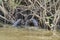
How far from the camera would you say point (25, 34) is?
18.3 feet

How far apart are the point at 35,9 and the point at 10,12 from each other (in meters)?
0.65

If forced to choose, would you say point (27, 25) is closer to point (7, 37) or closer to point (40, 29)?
point (40, 29)

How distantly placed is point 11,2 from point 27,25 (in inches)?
27.1

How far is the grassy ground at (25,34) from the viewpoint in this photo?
209 inches

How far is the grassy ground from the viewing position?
530cm

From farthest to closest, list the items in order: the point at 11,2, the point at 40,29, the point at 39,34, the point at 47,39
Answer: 1. the point at 11,2
2. the point at 40,29
3. the point at 39,34
4. the point at 47,39

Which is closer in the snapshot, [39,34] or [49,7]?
[39,34]

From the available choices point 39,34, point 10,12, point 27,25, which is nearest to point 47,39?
point 39,34

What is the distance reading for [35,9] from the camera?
6309 mm

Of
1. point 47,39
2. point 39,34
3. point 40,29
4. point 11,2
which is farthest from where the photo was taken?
point 11,2

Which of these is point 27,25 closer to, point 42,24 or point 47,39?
point 42,24

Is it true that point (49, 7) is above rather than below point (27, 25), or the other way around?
above

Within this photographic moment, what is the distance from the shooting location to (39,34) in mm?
5586

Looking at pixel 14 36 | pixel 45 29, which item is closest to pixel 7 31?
pixel 14 36
